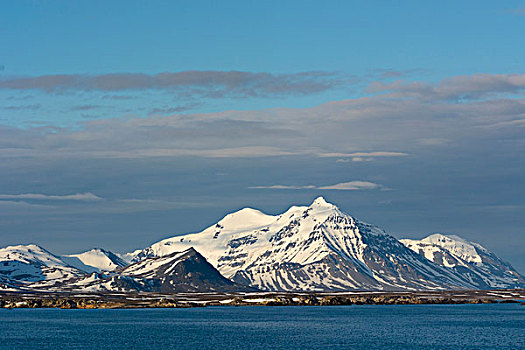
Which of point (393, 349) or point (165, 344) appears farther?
point (165, 344)

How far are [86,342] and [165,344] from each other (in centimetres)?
2015

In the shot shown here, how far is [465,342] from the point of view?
190000 millimetres

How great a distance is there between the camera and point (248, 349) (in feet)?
585

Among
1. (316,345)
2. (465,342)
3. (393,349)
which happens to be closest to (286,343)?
(316,345)

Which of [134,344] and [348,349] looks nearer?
[348,349]

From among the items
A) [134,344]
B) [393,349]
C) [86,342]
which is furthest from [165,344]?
[393,349]

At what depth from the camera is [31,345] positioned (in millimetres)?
188375

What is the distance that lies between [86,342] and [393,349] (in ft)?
232

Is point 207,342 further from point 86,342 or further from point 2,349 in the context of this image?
point 2,349

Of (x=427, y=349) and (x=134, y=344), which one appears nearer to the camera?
(x=427, y=349)

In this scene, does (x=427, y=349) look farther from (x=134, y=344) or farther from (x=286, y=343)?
(x=134, y=344)

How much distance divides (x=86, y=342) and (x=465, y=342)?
282ft

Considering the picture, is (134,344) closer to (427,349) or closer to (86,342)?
(86,342)

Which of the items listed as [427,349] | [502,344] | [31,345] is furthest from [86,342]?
[502,344]
